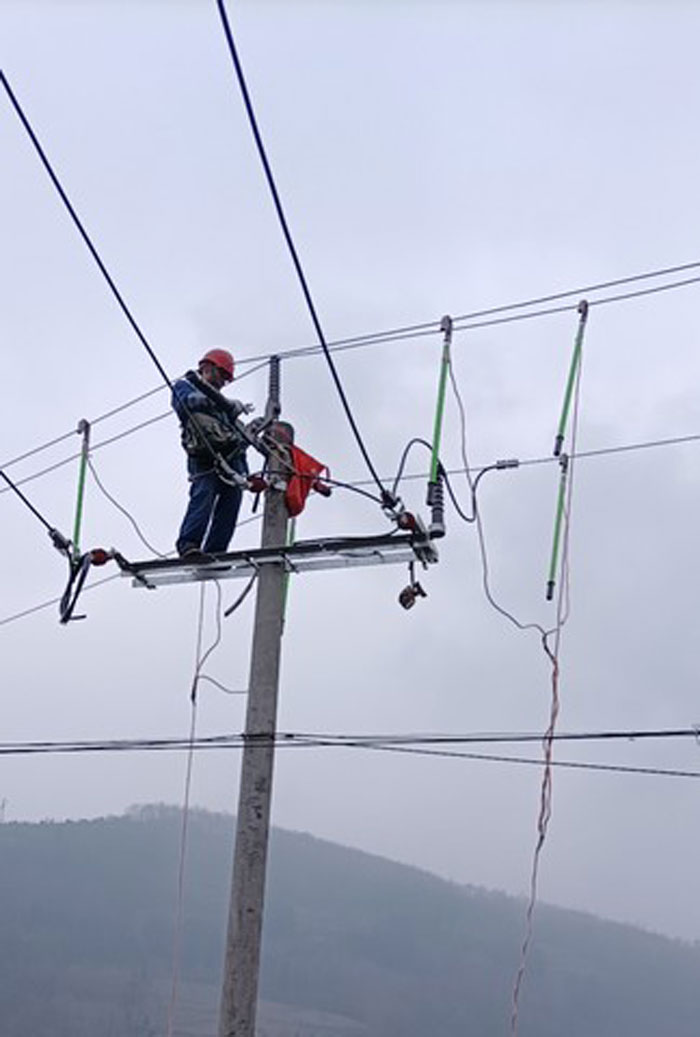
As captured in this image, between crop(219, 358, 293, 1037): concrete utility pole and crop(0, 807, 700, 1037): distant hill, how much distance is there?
72811 mm

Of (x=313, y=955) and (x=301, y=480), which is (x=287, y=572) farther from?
(x=313, y=955)

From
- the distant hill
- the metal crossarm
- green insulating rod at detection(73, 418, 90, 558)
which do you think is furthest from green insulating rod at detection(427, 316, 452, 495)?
the distant hill

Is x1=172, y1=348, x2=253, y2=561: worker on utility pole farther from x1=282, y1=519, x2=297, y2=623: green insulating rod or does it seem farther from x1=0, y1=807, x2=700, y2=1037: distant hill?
x1=0, y1=807, x2=700, y2=1037: distant hill

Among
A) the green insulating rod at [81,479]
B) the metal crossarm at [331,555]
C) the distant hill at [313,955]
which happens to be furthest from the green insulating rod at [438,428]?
the distant hill at [313,955]

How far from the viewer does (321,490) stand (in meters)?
11.1

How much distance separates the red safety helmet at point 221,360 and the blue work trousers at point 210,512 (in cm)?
71

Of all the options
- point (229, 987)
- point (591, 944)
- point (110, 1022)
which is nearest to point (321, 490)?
point (229, 987)

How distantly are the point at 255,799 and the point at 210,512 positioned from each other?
89.0 inches

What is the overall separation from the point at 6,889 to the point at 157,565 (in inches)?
4229

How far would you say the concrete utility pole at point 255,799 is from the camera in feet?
30.9

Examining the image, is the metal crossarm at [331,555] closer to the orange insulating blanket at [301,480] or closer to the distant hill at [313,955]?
the orange insulating blanket at [301,480]

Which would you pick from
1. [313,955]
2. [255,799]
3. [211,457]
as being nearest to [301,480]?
[211,457]

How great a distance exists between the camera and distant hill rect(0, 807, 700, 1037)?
332 feet

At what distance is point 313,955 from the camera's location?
12331cm
